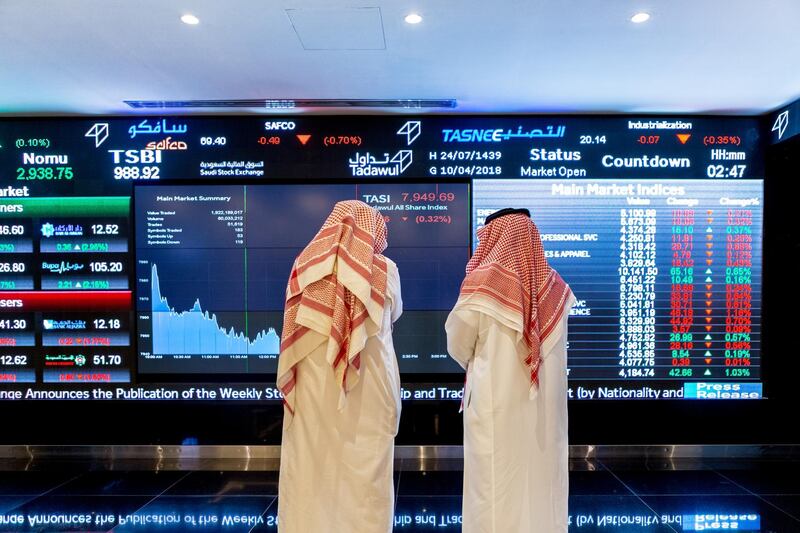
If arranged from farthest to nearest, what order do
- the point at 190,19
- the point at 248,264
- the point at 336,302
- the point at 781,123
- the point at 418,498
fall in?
the point at 248,264, the point at 781,123, the point at 418,498, the point at 190,19, the point at 336,302

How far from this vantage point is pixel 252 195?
3.83 metres

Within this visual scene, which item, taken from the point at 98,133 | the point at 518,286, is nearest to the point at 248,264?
the point at 98,133

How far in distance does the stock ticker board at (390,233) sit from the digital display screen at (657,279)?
0.05 feet

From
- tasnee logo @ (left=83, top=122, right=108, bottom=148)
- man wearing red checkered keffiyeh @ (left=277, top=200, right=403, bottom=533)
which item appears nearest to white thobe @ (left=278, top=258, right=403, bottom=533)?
man wearing red checkered keffiyeh @ (left=277, top=200, right=403, bottom=533)

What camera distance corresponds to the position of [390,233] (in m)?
3.82

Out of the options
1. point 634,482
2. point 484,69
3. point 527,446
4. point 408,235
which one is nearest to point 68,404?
point 408,235

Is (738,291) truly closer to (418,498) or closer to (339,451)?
(418,498)

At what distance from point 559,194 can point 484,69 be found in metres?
1.26

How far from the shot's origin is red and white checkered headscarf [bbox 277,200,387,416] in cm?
216

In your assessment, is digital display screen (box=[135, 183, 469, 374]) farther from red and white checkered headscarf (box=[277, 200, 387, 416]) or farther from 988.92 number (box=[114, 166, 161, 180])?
red and white checkered headscarf (box=[277, 200, 387, 416])

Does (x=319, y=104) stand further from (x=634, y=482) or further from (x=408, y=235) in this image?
(x=634, y=482)

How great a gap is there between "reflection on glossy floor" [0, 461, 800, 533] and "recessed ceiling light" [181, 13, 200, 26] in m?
2.75

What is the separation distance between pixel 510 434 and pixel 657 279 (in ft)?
7.63

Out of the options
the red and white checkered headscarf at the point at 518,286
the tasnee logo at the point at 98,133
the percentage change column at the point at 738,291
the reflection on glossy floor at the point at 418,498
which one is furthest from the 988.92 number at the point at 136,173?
the percentage change column at the point at 738,291
